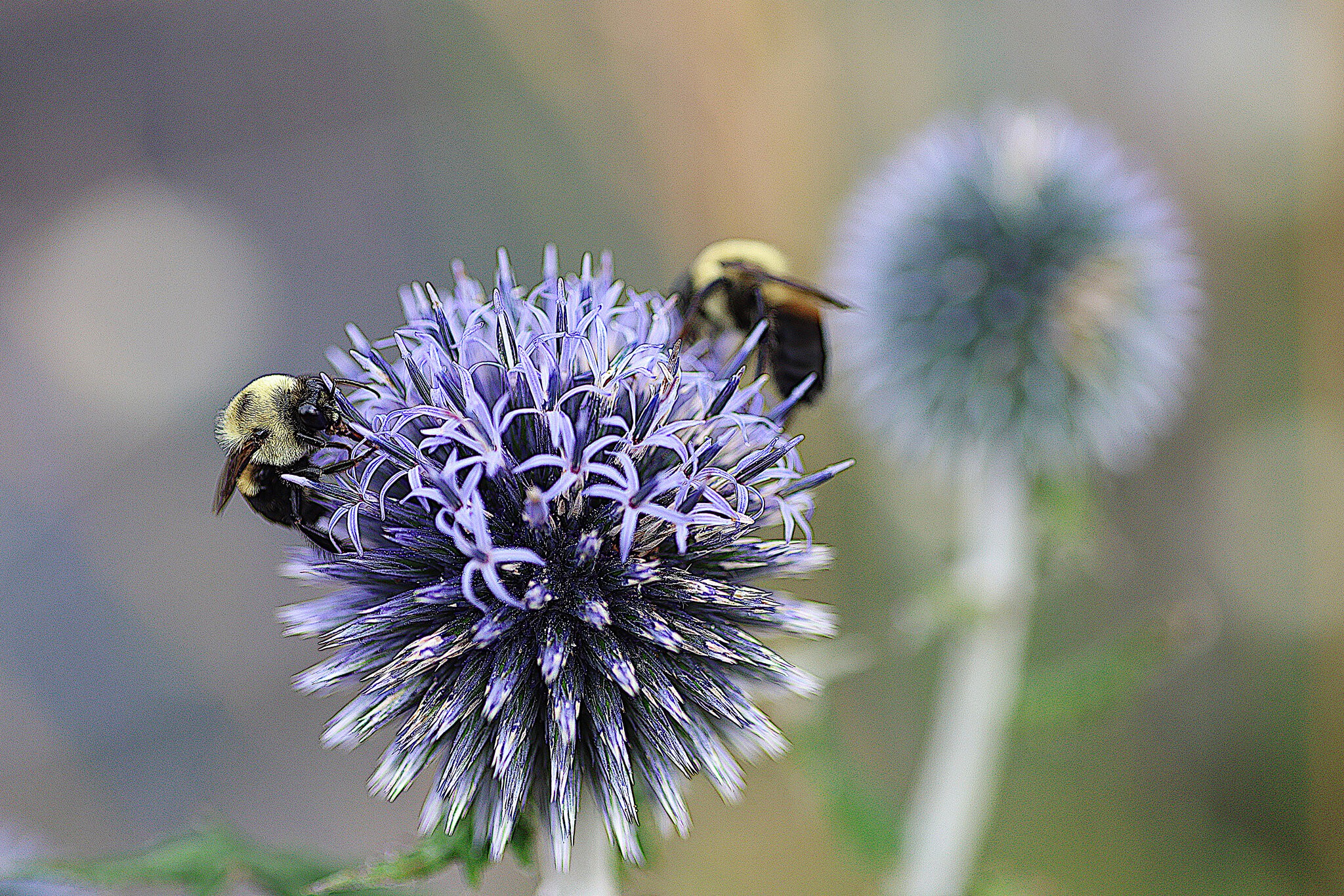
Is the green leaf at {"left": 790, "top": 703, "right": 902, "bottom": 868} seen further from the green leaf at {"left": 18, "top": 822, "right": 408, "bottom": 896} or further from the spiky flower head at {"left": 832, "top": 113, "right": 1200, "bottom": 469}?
the green leaf at {"left": 18, "top": 822, "right": 408, "bottom": 896}

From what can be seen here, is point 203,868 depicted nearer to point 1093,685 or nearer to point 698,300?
point 698,300

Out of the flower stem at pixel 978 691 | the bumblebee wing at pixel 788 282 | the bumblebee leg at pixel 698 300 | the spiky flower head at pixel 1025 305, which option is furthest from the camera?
the spiky flower head at pixel 1025 305

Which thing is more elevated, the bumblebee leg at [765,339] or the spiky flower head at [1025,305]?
the bumblebee leg at [765,339]

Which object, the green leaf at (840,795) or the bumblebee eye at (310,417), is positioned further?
the green leaf at (840,795)

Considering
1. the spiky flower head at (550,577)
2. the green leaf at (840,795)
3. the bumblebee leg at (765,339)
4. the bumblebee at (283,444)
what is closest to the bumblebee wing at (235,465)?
the bumblebee at (283,444)

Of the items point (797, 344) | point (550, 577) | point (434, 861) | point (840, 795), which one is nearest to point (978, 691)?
point (840, 795)

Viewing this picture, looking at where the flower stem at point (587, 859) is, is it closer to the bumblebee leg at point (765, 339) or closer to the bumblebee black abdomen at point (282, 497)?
the bumblebee black abdomen at point (282, 497)

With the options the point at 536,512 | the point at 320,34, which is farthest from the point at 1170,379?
the point at 320,34
